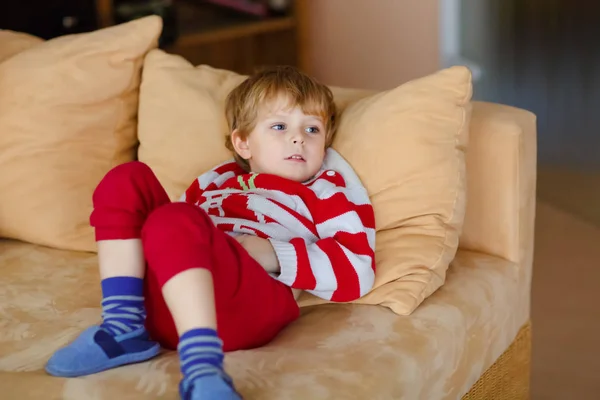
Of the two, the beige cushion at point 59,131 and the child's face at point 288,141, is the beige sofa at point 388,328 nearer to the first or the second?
the beige cushion at point 59,131

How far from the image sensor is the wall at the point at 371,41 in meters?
3.60

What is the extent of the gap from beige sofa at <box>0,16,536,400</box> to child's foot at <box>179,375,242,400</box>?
0.09 meters

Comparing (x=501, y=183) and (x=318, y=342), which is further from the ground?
(x=501, y=183)

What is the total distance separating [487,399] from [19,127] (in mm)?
1218

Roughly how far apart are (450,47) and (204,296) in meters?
2.52

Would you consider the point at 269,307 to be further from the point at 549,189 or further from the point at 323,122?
the point at 549,189

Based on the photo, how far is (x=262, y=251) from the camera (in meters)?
1.50

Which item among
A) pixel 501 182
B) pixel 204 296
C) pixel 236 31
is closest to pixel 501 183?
pixel 501 182

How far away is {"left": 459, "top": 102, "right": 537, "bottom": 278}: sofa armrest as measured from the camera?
1722mm

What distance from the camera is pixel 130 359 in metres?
1.40

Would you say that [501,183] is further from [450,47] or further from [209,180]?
[450,47]

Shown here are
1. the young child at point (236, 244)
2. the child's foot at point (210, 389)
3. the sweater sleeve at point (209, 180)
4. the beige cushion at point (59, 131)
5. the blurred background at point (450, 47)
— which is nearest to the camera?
the child's foot at point (210, 389)

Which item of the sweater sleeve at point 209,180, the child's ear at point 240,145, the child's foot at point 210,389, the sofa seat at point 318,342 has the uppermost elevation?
the child's ear at point 240,145

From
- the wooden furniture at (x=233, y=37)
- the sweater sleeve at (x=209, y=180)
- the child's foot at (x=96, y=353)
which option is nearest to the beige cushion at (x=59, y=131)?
the sweater sleeve at (x=209, y=180)
